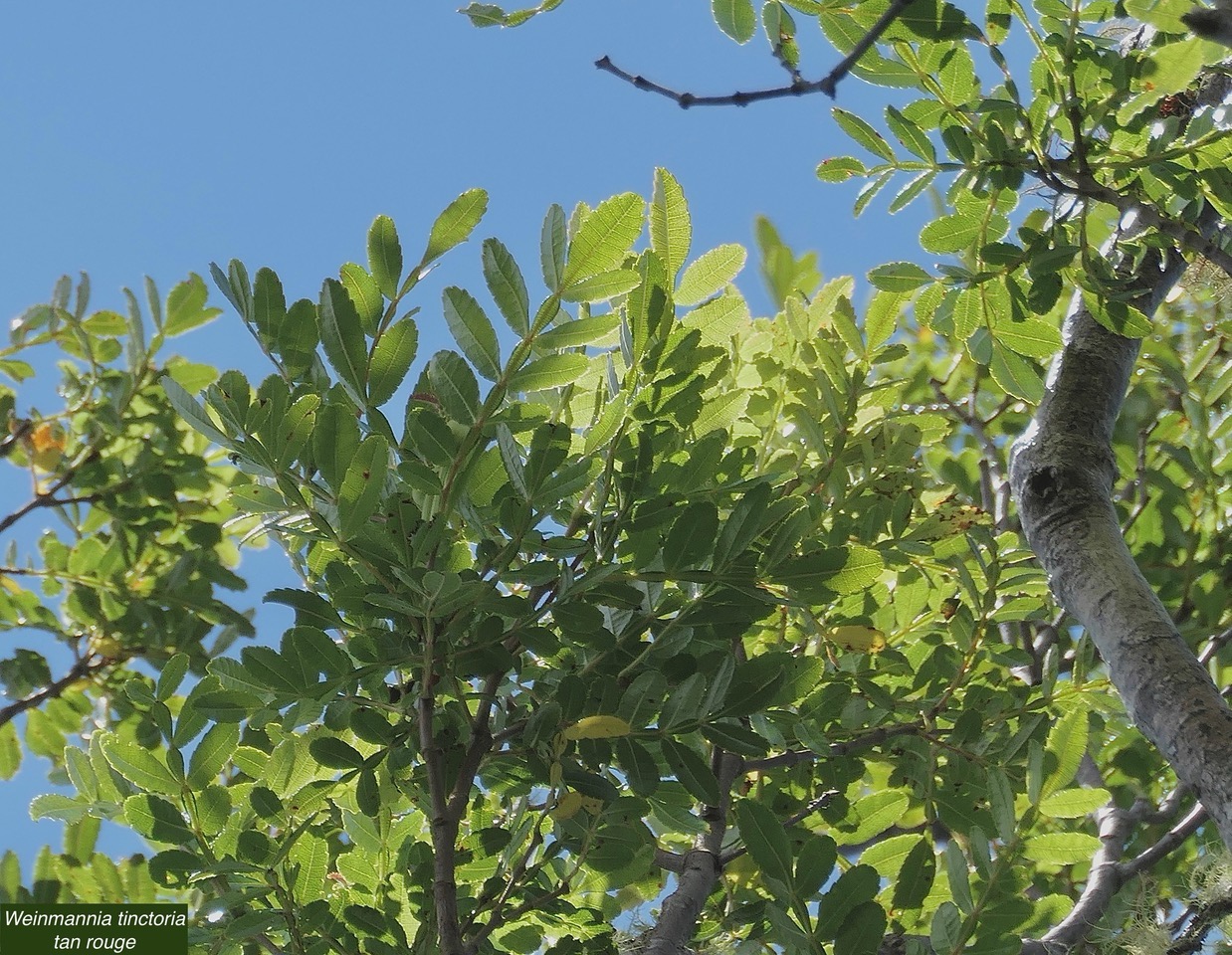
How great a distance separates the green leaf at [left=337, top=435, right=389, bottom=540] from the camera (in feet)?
3.07

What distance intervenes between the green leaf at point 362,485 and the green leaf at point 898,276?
2.25ft

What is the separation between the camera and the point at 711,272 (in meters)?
1.16

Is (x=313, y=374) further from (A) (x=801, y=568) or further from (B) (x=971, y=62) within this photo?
(B) (x=971, y=62)

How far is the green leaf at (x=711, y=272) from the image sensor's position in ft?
3.80

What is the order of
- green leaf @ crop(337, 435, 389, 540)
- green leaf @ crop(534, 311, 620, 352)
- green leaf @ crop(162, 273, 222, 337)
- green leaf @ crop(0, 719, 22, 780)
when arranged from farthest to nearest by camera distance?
green leaf @ crop(162, 273, 222, 337)
green leaf @ crop(0, 719, 22, 780)
green leaf @ crop(534, 311, 620, 352)
green leaf @ crop(337, 435, 389, 540)

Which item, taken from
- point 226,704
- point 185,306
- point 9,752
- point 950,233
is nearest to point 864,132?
point 950,233

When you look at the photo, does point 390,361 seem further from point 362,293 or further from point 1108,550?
point 1108,550

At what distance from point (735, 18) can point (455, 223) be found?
453mm

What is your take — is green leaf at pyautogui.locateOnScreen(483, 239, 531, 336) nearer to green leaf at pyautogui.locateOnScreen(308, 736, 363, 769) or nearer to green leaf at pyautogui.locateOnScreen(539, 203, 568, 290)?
green leaf at pyautogui.locateOnScreen(539, 203, 568, 290)

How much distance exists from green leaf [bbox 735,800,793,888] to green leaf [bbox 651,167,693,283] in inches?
20.2

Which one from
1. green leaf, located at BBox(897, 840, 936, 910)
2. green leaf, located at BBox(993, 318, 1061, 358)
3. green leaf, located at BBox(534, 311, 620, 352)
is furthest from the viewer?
green leaf, located at BBox(993, 318, 1061, 358)

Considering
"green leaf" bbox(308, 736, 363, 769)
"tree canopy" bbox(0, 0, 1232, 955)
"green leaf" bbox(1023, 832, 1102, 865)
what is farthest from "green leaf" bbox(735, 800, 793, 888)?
"green leaf" bbox(308, 736, 363, 769)

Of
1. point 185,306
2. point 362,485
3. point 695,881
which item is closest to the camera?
point 362,485

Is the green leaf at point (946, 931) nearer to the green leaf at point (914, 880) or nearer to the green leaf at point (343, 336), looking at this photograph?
the green leaf at point (914, 880)
